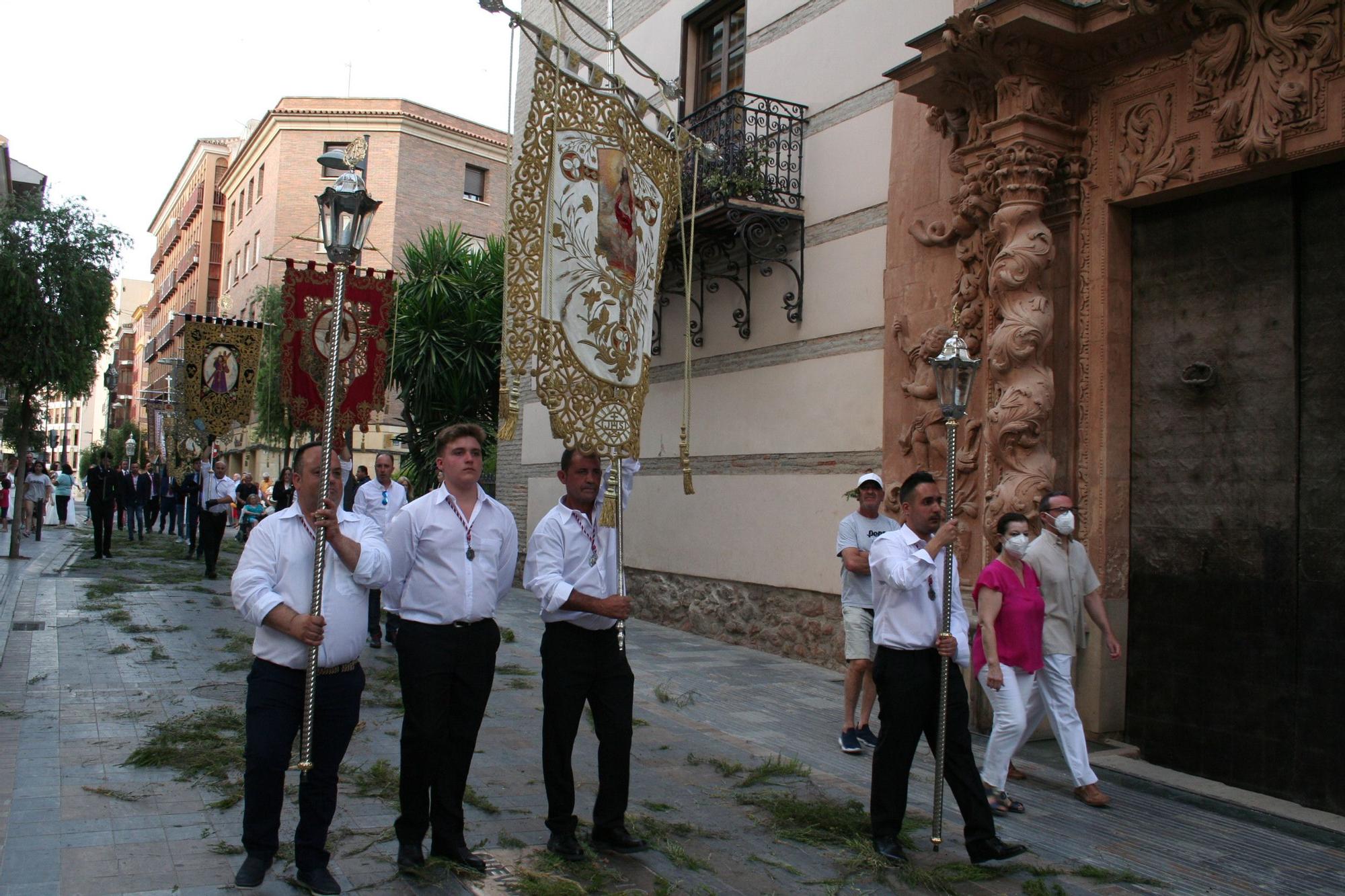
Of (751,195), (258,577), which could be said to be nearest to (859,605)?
(258,577)

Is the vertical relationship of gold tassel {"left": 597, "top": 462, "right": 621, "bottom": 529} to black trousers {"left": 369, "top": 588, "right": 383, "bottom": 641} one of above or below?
above

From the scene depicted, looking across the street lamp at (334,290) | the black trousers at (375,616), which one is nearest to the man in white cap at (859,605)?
the street lamp at (334,290)

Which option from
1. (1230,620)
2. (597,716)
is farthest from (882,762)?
(1230,620)

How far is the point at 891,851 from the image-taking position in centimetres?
495

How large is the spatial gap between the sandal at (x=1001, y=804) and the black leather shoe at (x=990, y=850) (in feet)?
3.75

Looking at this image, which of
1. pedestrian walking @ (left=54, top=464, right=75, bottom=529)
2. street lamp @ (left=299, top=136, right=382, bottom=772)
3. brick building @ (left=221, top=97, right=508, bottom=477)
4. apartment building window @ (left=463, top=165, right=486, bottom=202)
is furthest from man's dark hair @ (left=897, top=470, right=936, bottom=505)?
apartment building window @ (left=463, top=165, right=486, bottom=202)

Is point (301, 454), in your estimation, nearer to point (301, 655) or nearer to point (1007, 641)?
point (301, 655)

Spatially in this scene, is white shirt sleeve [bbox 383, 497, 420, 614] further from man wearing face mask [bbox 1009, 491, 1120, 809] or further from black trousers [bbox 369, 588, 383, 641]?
black trousers [bbox 369, 588, 383, 641]

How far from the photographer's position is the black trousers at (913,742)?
493cm

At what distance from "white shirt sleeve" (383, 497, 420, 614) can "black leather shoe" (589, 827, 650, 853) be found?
144 cm

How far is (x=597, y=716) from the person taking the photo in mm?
5102

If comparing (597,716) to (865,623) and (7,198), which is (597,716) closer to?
(865,623)

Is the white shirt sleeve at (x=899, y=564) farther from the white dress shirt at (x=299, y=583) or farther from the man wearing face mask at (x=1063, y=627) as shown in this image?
the white dress shirt at (x=299, y=583)

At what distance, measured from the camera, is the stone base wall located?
10789 millimetres
